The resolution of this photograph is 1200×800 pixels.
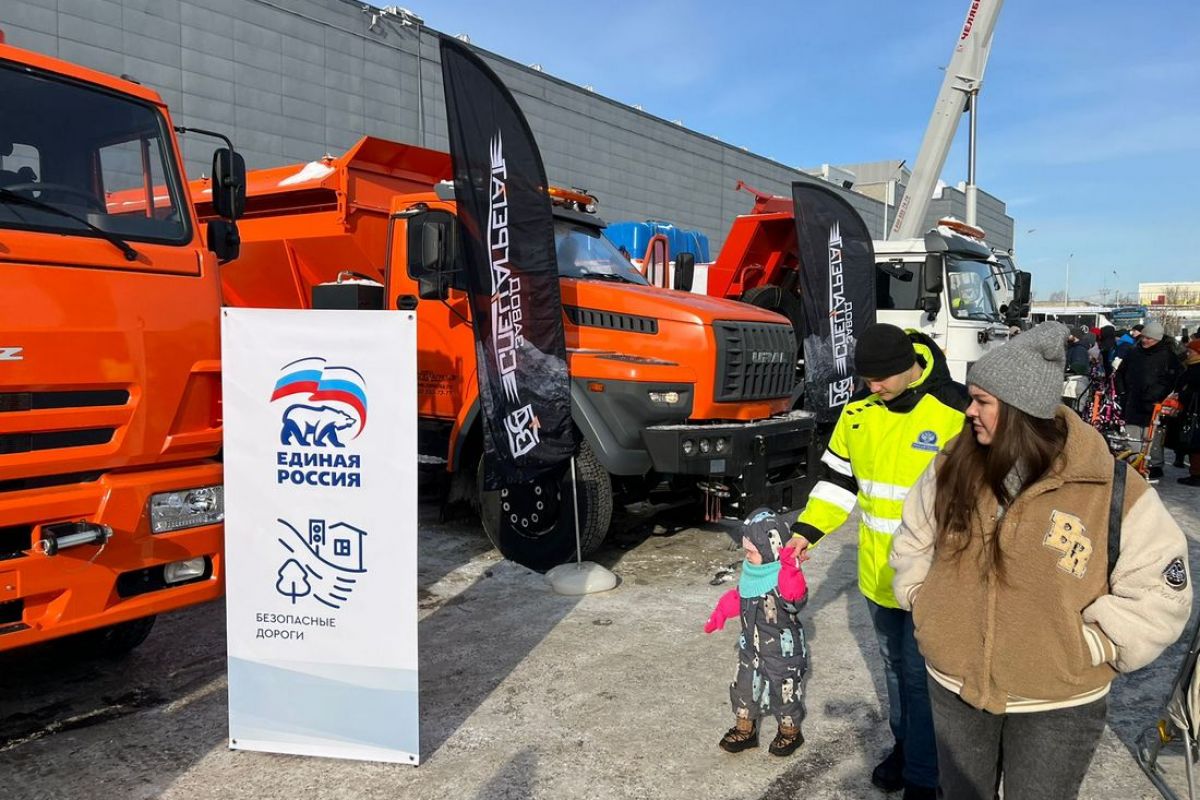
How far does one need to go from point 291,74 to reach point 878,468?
13.9m

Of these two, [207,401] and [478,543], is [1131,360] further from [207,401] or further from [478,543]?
[207,401]

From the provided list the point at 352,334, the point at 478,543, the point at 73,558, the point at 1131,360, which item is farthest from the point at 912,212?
the point at 73,558

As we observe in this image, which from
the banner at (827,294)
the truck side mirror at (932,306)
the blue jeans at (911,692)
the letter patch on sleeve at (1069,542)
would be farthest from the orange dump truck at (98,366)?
the truck side mirror at (932,306)

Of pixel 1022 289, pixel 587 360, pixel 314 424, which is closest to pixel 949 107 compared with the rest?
pixel 1022 289

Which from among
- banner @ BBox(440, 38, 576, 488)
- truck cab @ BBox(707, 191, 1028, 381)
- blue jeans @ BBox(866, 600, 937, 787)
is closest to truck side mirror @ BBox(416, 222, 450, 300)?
banner @ BBox(440, 38, 576, 488)

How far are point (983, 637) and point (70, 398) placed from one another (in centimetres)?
323

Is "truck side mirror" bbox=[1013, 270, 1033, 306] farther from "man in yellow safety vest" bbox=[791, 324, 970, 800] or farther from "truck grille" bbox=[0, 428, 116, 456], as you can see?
"truck grille" bbox=[0, 428, 116, 456]

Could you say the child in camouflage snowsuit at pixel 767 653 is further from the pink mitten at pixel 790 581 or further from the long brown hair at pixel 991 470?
the long brown hair at pixel 991 470

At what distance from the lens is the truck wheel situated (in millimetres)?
4246

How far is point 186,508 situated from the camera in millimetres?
3531

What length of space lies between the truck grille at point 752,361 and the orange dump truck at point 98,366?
3.19 m

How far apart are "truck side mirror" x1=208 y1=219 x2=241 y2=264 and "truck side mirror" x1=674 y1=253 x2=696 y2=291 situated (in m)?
3.93

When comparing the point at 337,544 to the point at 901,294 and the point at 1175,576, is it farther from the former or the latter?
the point at 901,294

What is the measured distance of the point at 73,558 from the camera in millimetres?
3162
